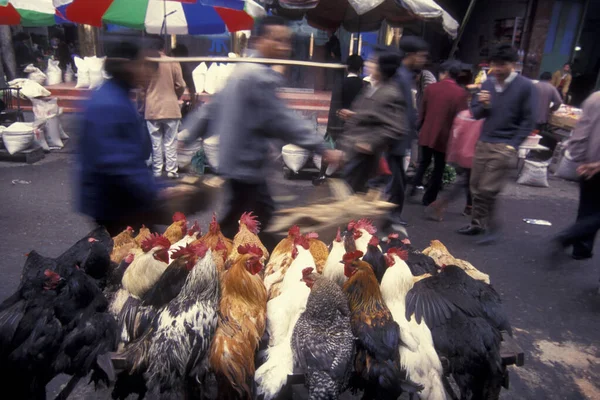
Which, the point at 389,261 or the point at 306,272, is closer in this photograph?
the point at 306,272

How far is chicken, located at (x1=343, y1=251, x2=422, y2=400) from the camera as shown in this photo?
223 cm

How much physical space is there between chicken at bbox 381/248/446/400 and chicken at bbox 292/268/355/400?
30cm

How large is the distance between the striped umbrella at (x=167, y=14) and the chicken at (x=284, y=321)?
482cm

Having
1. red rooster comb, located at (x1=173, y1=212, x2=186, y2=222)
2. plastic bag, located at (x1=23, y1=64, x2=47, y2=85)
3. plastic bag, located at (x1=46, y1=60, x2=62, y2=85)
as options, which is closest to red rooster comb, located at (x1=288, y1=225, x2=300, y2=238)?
red rooster comb, located at (x1=173, y1=212, x2=186, y2=222)

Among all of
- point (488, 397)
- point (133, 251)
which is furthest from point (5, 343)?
point (488, 397)

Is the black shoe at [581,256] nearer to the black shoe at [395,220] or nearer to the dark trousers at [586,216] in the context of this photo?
the dark trousers at [586,216]

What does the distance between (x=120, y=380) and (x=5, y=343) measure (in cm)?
64

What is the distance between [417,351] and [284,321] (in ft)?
2.53

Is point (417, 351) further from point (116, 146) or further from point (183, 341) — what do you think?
point (116, 146)

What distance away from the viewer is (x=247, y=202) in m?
3.00

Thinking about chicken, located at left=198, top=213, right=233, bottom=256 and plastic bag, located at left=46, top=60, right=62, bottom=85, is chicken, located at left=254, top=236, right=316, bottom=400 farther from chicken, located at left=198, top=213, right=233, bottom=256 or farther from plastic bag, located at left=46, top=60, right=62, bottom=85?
plastic bag, located at left=46, top=60, right=62, bottom=85

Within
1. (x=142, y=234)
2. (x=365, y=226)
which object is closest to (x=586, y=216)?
(x=365, y=226)

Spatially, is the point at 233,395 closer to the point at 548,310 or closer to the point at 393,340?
the point at 393,340

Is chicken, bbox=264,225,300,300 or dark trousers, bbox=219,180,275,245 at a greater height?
dark trousers, bbox=219,180,275,245
